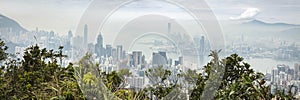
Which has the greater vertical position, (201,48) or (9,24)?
(9,24)

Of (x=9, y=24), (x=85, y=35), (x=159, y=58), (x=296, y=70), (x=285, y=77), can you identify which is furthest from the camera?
A: (x=9, y=24)

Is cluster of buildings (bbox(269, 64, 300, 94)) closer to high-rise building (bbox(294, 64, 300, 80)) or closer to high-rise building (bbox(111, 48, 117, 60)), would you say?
high-rise building (bbox(294, 64, 300, 80))

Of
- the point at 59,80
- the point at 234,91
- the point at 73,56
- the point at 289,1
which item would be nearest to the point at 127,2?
the point at 73,56

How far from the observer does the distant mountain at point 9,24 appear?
116 inches

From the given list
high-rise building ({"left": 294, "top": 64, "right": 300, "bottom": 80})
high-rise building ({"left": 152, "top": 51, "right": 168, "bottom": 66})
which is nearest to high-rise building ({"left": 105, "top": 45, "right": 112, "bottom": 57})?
high-rise building ({"left": 152, "top": 51, "right": 168, "bottom": 66})

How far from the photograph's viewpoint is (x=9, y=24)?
312 cm

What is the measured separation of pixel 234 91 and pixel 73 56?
748 millimetres

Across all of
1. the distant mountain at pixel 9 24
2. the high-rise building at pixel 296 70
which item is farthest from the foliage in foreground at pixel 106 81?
the distant mountain at pixel 9 24

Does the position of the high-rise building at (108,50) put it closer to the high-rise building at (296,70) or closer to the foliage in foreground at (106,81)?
the foliage in foreground at (106,81)

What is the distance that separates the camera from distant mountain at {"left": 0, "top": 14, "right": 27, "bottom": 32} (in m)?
2.95

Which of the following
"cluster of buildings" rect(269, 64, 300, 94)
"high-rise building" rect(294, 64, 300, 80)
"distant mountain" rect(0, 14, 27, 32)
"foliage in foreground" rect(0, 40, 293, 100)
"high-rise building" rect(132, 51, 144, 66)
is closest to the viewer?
"foliage in foreground" rect(0, 40, 293, 100)

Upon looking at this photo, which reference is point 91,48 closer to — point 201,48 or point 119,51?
point 119,51

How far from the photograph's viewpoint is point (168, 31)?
6.21 feet

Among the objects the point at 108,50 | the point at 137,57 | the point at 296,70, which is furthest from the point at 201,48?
the point at 296,70
